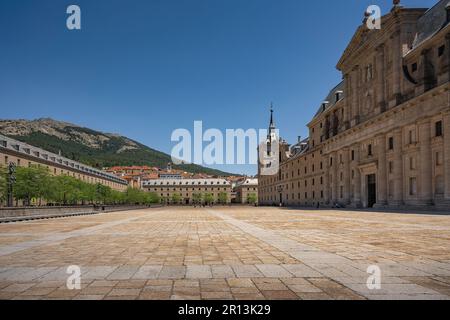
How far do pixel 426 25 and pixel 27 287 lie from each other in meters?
47.2

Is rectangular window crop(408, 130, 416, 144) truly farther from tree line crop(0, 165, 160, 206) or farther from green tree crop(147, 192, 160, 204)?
green tree crop(147, 192, 160, 204)

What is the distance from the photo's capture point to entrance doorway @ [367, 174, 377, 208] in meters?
48.9

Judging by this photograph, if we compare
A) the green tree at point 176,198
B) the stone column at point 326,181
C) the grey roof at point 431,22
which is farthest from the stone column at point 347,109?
the green tree at point 176,198

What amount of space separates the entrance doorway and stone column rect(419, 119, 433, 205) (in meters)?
12.5

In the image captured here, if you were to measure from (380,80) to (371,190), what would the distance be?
49.3 feet

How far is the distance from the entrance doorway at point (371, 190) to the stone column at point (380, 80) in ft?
31.5

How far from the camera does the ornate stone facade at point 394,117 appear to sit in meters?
35.1

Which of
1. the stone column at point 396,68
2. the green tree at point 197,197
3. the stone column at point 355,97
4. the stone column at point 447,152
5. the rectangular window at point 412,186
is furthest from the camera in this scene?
the green tree at point 197,197

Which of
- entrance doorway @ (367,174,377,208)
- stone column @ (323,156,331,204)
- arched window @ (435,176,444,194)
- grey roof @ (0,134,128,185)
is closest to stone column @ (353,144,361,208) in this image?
entrance doorway @ (367,174,377,208)

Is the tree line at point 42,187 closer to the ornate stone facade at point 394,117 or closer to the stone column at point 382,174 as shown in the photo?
the ornate stone facade at point 394,117

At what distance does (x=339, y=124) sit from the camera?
63062 mm

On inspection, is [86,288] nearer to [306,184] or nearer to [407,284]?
[407,284]

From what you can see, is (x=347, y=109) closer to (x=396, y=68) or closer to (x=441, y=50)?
Answer: (x=396, y=68)
